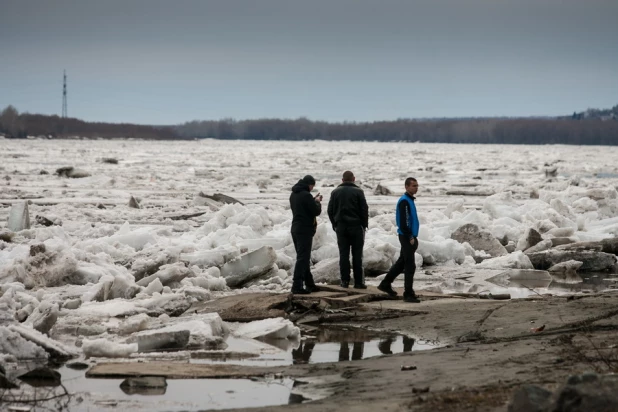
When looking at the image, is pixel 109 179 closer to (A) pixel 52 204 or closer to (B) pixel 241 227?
(A) pixel 52 204

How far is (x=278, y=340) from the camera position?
31.1 feet

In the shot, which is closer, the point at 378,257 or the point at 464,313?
the point at 464,313

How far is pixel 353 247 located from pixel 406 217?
125 cm

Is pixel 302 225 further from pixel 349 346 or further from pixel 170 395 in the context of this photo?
pixel 170 395

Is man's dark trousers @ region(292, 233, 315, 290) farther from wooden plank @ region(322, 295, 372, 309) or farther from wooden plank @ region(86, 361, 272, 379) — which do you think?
wooden plank @ region(86, 361, 272, 379)

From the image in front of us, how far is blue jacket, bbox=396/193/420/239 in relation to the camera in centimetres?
1095

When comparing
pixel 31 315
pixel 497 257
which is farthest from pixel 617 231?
pixel 31 315

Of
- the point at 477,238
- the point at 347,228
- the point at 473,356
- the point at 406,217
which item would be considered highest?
the point at 406,217

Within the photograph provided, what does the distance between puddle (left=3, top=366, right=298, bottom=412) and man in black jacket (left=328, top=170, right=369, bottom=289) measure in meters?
4.40

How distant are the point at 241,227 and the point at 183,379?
355 inches

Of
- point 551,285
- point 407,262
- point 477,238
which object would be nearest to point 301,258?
point 407,262

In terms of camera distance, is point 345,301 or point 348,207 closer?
point 345,301

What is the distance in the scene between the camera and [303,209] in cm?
1130

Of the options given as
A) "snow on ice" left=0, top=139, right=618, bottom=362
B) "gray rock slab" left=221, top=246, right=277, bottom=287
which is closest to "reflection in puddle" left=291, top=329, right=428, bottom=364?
"snow on ice" left=0, top=139, right=618, bottom=362
